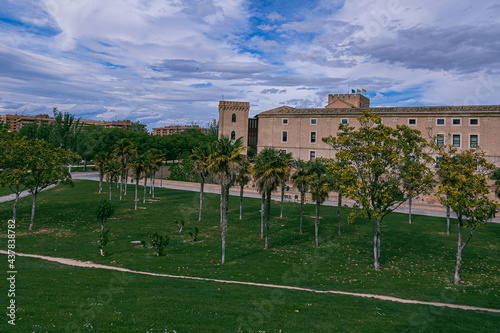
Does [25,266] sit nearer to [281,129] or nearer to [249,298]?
[249,298]

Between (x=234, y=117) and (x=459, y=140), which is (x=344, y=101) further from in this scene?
(x=459, y=140)

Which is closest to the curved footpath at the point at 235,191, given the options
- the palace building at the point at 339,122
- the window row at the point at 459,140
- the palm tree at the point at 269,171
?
the palace building at the point at 339,122

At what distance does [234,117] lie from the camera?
79938 millimetres

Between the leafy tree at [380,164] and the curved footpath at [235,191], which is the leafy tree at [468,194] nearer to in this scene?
the leafy tree at [380,164]

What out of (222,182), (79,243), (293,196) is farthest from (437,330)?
(293,196)

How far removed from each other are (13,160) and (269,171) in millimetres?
22746

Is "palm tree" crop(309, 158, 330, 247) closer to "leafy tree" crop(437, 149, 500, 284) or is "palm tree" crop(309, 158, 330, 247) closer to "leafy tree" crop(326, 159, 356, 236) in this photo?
"leafy tree" crop(326, 159, 356, 236)

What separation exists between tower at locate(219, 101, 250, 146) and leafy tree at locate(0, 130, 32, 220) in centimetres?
5152

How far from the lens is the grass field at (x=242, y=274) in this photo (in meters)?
11.7

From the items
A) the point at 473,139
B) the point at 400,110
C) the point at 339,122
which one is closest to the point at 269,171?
the point at 339,122

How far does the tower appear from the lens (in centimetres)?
7969

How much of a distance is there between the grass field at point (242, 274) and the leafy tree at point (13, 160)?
176 inches

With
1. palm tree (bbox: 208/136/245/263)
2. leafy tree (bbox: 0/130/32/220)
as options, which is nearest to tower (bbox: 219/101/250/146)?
leafy tree (bbox: 0/130/32/220)

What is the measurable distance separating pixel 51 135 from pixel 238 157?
8498 centimetres
